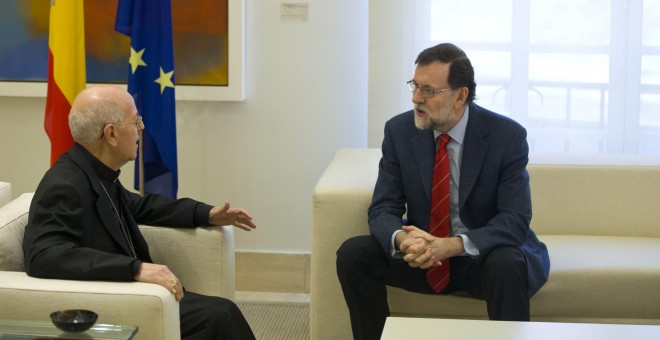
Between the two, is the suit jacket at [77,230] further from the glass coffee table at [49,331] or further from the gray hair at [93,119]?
the glass coffee table at [49,331]

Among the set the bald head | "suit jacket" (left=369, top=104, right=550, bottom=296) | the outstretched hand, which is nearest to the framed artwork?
"suit jacket" (left=369, top=104, right=550, bottom=296)

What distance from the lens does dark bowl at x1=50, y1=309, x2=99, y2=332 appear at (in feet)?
8.28

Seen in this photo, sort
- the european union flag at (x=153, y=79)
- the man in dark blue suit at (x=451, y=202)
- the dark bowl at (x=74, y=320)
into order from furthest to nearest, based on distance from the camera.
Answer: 1. the european union flag at (x=153, y=79)
2. the man in dark blue suit at (x=451, y=202)
3. the dark bowl at (x=74, y=320)

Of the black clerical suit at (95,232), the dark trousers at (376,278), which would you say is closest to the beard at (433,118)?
A: the dark trousers at (376,278)

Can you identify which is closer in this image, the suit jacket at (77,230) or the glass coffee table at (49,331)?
the glass coffee table at (49,331)

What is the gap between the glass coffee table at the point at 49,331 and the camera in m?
2.57

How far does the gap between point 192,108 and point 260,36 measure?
519 millimetres

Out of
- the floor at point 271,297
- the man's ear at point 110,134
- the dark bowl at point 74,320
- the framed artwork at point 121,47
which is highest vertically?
the framed artwork at point 121,47

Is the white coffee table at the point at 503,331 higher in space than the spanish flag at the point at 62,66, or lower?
lower

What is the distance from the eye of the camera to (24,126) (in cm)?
521

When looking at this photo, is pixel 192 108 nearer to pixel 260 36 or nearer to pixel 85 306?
pixel 260 36

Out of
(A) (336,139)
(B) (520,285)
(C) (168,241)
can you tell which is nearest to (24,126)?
(A) (336,139)

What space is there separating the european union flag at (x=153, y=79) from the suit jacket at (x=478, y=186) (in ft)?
4.16

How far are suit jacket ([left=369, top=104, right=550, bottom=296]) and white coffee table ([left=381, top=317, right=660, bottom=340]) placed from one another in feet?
2.26
